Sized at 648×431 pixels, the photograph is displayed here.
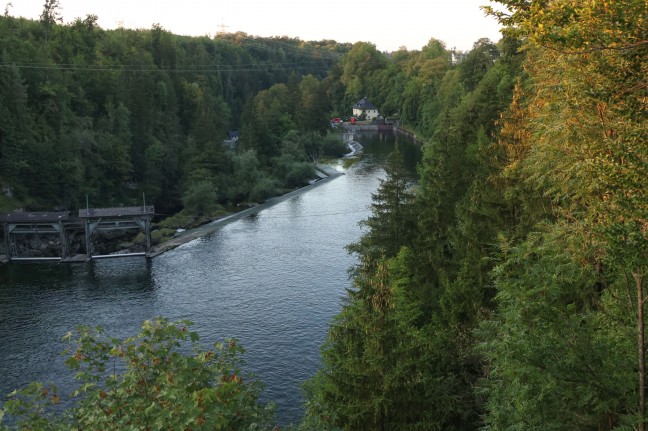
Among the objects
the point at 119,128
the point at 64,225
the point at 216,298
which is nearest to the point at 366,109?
the point at 119,128

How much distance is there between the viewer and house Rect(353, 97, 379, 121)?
462ft

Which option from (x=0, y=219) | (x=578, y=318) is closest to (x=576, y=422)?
(x=578, y=318)

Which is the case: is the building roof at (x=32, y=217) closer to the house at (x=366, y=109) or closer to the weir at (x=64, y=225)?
the weir at (x=64, y=225)

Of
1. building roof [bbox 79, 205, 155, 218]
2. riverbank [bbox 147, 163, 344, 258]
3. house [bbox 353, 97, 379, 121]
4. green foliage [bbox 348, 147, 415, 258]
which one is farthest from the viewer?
house [bbox 353, 97, 379, 121]

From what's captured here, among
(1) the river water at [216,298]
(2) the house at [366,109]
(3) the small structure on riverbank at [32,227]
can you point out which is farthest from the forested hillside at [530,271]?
(2) the house at [366,109]

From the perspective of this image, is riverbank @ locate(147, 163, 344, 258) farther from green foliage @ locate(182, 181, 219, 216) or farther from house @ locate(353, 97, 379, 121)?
house @ locate(353, 97, 379, 121)

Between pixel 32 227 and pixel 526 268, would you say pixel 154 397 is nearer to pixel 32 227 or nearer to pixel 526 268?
pixel 526 268

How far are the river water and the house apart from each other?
91.7 m

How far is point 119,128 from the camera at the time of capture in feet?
212

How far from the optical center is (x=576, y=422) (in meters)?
10.5

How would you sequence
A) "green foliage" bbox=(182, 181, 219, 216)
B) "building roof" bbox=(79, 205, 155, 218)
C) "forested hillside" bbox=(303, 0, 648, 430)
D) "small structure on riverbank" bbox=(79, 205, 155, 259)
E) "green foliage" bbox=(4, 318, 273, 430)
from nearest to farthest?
1. "green foliage" bbox=(4, 318, 273, 430)
2. "forested hillside" bbox=(303, 0, 648, 430)
3. "small structure on riverbank" bbox=(79, 205, 155, 259)
4. "building roof" bbox=(79, 205, 155, 218)
5. "green foliage" bbox=(182, 181, 219, 216)

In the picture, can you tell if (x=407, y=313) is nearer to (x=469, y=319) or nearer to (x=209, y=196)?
(x=469, y=319)

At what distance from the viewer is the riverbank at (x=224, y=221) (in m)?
46.7

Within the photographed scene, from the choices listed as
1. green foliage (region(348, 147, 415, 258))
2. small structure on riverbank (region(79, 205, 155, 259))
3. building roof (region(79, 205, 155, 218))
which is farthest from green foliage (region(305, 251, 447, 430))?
building roof (region(79, 205, 155, 218))
